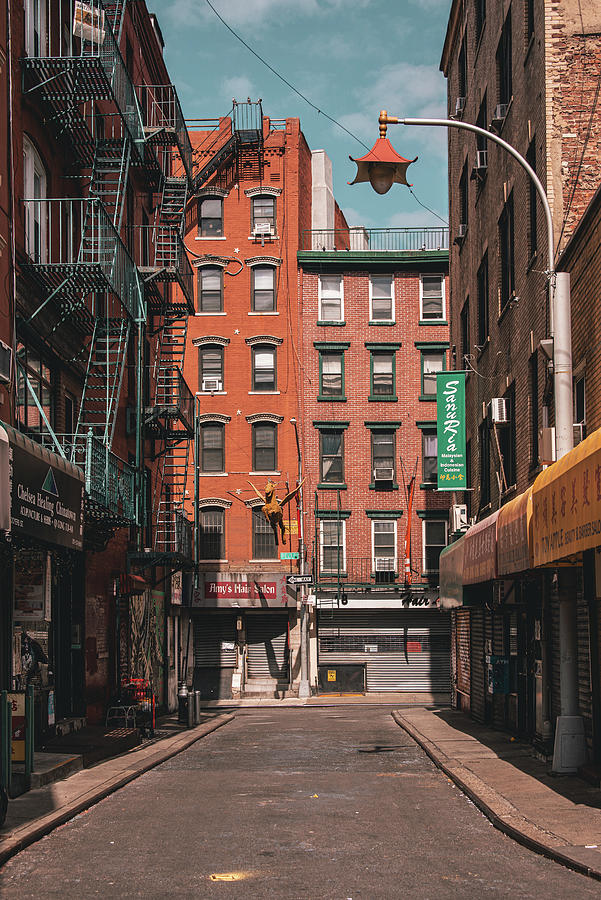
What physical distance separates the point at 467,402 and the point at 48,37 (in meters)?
14.5

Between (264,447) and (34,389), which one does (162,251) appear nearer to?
(34,389)

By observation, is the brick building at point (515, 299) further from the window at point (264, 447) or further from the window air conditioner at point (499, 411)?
the window at point (264, 447)

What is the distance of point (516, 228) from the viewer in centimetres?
2189

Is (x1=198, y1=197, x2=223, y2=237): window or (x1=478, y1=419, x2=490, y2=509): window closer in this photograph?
(x1=478, y1=419, x2=490, y2=509): window

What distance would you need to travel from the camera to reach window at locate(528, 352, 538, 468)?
20.5m

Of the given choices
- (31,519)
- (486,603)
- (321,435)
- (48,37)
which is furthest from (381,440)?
(31,519)

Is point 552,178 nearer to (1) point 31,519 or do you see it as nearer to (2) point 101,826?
(1) point 31,519

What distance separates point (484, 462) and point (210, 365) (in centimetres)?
2186

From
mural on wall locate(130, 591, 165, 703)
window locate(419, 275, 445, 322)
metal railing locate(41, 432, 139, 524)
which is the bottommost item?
mural on wall locate(130, 591, 165, 703)

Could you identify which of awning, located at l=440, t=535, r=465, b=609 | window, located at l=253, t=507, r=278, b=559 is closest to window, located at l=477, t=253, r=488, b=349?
awning, located at l=440, t=535, r=465, b=609

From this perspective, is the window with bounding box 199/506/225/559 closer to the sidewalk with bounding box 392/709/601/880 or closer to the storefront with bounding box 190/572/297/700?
the storefront with bounding box 190/572/297/700

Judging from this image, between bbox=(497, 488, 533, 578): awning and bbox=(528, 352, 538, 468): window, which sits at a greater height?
bbox=(528, 352, 538, 468): window

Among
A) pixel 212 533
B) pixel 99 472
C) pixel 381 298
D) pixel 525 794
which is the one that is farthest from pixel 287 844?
pixel 381 298

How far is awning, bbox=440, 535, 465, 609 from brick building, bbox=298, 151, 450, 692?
1787 centimetres
